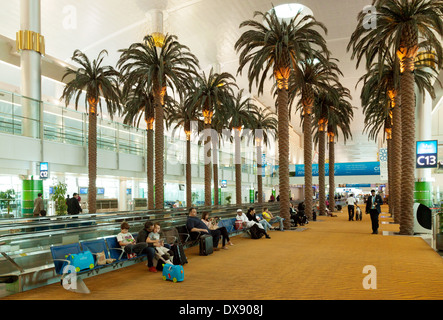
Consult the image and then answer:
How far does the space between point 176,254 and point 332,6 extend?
31.8m

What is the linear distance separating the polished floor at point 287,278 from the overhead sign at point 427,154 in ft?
14.5

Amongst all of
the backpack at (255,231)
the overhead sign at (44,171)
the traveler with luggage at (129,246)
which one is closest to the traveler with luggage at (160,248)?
the traveler with luggage at (129,246)

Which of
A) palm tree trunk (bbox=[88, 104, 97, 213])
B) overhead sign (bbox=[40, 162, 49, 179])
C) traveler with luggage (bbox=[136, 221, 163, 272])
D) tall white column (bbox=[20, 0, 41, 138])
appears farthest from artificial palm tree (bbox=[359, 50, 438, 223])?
tall white column (bbox=[20, 0, 41, 138])

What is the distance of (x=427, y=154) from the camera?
15.2 m

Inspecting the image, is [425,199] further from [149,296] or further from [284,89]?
[149,296]

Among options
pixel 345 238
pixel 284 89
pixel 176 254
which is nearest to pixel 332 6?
pixel 284 89

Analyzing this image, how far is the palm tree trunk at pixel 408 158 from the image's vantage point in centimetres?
1541

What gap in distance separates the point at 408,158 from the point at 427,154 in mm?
698

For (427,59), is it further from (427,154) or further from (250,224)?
(250,224)

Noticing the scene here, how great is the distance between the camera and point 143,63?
803 inches

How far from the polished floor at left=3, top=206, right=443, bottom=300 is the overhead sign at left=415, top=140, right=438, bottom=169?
4413 millimetres

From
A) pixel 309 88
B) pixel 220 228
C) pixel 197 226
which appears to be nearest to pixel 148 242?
pixel 197 226

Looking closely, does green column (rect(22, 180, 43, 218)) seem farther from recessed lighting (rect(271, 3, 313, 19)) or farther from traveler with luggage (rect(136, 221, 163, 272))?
recessed lighting (rect(271, 3, 313, 19))

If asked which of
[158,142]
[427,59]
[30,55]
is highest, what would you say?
[30,55]
